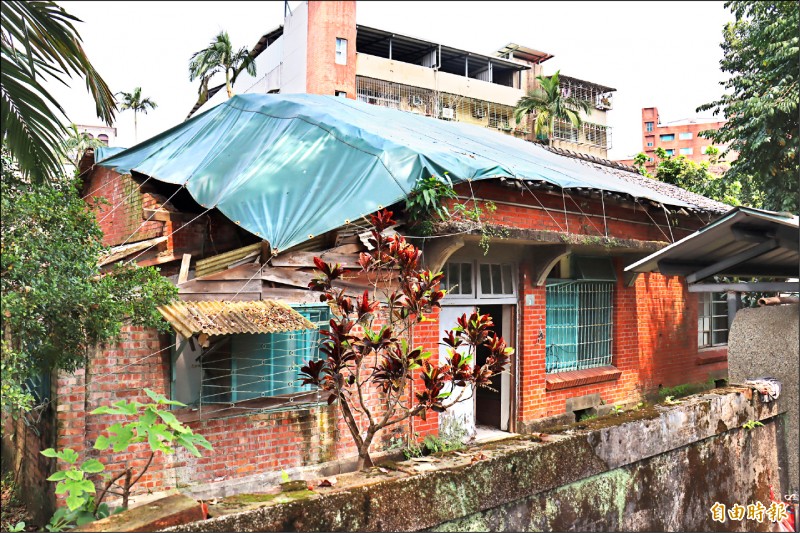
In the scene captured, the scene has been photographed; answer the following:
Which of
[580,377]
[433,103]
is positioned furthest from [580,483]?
[433,103]

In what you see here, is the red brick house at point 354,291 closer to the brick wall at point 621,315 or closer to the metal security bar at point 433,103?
the brick wall at point 621,315

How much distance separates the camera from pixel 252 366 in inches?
244

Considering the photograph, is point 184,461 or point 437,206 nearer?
point 184,461

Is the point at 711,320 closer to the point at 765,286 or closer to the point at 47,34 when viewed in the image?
the point at 765,286

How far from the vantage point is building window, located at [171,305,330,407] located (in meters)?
5.92

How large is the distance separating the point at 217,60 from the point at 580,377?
82.2 feet

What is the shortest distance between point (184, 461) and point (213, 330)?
1.45 meters

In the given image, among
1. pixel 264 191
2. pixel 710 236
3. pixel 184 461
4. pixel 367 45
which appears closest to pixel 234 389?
pixel 184 461

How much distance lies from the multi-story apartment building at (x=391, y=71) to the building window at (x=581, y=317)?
1715cm

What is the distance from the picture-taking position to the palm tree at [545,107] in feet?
111

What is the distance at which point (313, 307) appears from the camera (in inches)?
260

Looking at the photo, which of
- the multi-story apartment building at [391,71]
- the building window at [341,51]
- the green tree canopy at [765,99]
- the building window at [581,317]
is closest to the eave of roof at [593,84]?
the multi-story apartment building at [391,71]

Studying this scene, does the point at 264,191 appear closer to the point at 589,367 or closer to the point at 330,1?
the point at 589,367

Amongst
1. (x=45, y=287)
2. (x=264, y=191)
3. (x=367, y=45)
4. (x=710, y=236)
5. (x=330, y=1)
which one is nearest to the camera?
(x=45, y=287)
